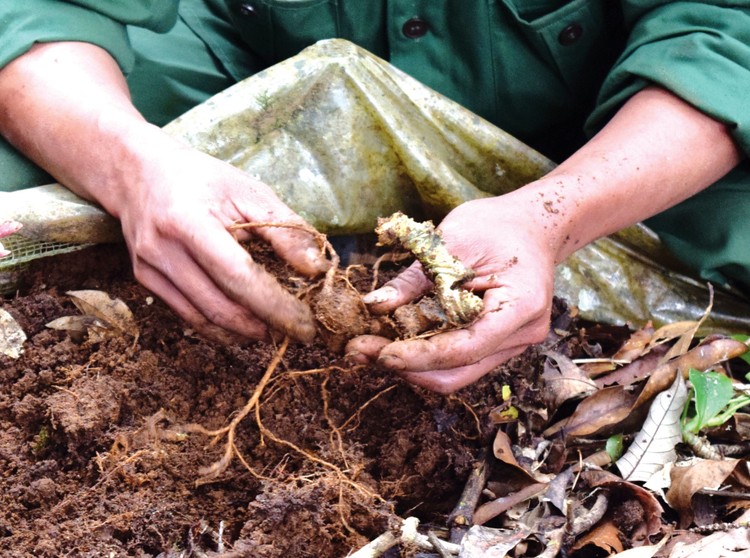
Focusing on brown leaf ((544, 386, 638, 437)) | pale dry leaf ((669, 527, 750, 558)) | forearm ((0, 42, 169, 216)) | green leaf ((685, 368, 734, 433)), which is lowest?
pale dry leaf ((669, 527, 750, 558))

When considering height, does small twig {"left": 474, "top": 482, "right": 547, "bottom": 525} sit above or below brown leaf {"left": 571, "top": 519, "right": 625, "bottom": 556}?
above

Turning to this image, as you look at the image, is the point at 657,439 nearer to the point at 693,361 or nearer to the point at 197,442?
the point at 693,361

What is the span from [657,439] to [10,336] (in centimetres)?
121

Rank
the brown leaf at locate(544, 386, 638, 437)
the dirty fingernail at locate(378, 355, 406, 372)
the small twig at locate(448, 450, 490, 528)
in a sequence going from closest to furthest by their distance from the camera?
the dirty fingernail at locate(378, 355, 406, 372) < the small twig at locate(448, 450, 490, 528) < the brown leaf at locate(544, 386, 638, 437)

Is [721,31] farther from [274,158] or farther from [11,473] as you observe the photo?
[11,473]

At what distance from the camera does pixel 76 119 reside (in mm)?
1379

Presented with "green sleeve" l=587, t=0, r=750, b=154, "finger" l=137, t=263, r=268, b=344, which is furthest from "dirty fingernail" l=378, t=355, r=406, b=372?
"green sleeve" l=587, t=0, r=750, b=154

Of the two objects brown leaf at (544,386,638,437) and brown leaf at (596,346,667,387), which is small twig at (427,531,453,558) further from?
brown leaf at (596,346,667,387)


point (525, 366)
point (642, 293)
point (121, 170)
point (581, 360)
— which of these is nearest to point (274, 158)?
point (121, 170)

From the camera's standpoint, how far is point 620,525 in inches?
48.5

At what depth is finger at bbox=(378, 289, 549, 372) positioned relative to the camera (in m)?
1.08

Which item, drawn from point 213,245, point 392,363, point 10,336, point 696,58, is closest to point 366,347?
point 392,363

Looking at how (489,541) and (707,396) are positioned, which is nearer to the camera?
(489,541)

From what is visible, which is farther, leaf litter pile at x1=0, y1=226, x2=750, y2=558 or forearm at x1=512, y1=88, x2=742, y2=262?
forearm at x1=512, y1=88, x2=742, y2=262
